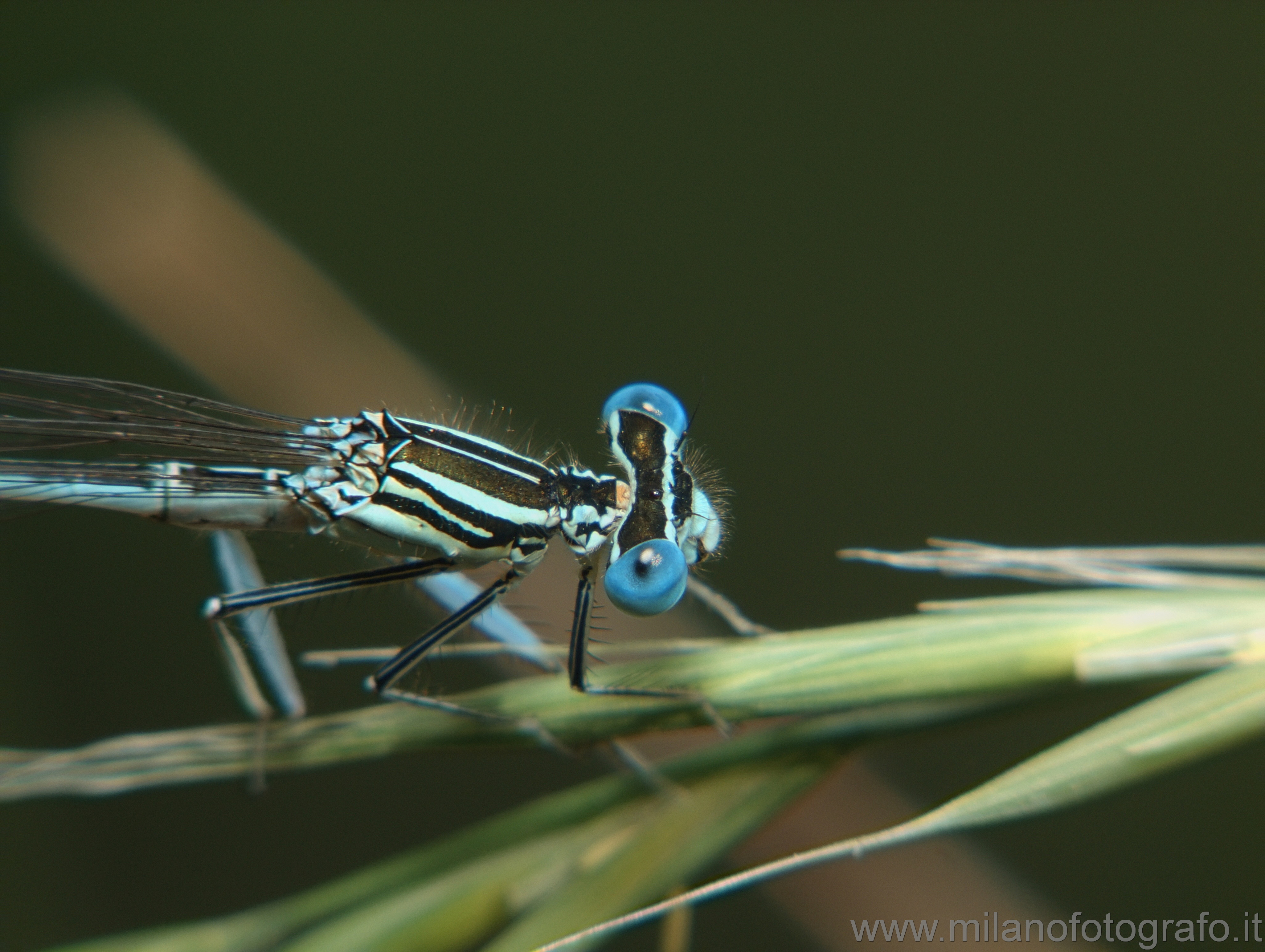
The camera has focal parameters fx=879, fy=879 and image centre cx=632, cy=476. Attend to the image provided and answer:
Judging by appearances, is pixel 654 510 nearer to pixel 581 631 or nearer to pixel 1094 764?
pixel 581 631

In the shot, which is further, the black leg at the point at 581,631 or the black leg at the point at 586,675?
the black leg at the point at 581,631

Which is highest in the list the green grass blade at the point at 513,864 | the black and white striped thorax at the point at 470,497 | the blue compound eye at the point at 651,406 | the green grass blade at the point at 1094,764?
the blue compound eye at the point at 651,406

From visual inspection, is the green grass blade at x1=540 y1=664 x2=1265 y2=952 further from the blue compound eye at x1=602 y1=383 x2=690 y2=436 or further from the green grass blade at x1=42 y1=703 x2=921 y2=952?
the blue compound eye at x1=602 y1=383 x2=690 y2=436

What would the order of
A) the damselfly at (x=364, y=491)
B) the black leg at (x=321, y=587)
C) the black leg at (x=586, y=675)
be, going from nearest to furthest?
the black leg at (x=586, y=675), the damselfly at (x=364, y=491), the black leg at (x=321, y=587)

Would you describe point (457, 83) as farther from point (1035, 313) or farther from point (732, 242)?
point (1035, 313)
